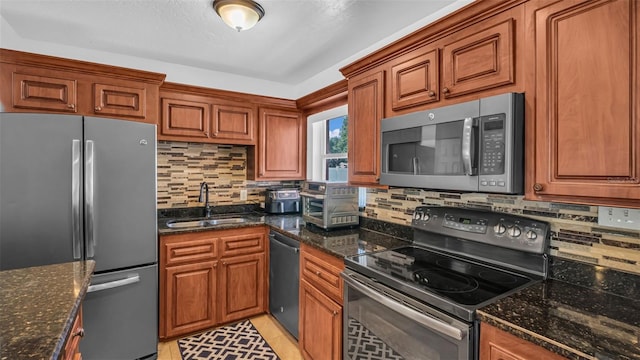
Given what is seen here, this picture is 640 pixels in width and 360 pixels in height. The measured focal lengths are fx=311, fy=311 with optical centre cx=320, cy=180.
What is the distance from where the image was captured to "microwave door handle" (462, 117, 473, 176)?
1402mm

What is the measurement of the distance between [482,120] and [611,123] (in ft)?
1.41

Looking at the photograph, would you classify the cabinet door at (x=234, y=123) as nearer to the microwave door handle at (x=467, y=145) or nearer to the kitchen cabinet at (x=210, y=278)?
the kitchen cabinet at (x=210, y=278)

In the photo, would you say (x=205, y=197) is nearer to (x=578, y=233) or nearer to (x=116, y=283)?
(x=116, y=283)

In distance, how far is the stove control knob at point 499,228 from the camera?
1.57 m

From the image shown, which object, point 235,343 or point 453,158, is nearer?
point 453,158

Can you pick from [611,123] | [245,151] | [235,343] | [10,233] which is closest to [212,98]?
[245,151]

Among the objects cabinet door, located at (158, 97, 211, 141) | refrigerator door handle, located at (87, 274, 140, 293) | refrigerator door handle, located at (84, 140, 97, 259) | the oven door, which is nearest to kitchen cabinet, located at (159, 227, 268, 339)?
refrigerator door handle, located at (87, 274, 140, 293)

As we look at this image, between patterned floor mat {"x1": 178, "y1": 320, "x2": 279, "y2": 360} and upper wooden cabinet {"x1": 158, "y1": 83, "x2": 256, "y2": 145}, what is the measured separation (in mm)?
1717

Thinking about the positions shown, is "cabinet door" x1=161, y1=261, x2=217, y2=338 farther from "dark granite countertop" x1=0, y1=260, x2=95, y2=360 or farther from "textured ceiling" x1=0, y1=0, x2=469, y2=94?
"textured ceiling" x1=0, y1=0, x2=469, y2=94

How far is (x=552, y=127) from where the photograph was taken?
3.97ft

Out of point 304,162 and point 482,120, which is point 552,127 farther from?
point 304,162

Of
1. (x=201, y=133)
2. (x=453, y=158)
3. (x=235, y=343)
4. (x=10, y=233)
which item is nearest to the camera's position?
(x=453, y=158)

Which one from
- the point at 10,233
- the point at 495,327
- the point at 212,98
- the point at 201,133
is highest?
the point at 212,98

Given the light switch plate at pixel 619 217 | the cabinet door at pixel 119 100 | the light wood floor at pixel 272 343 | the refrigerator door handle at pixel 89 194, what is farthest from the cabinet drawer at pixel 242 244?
the light switch plate at pixel 619 217
